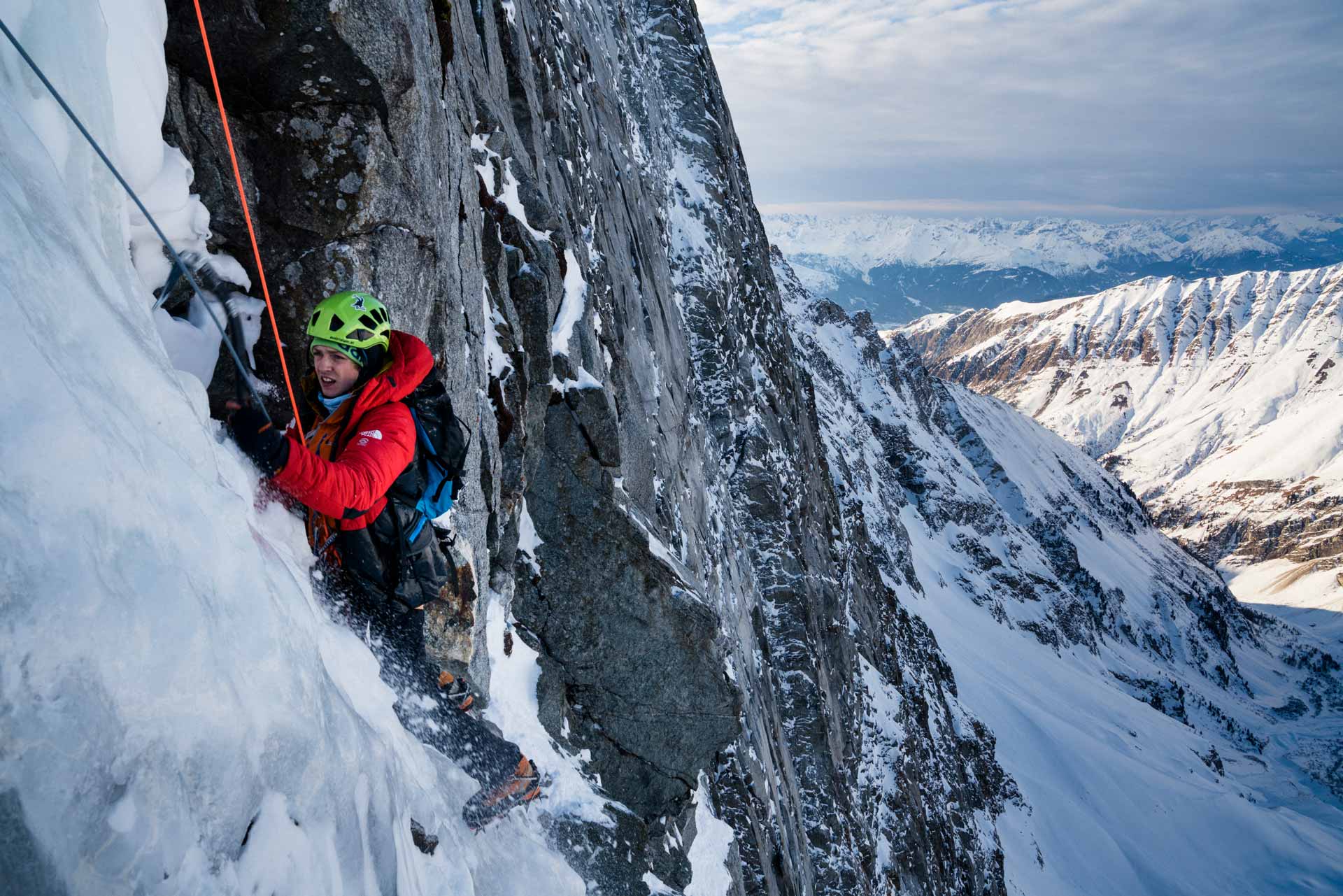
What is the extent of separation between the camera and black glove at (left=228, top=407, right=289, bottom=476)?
3.99 meters

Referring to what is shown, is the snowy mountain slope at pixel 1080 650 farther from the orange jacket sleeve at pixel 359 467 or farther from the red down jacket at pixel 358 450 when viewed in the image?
the orange jacket sleeve at pixel 359 467

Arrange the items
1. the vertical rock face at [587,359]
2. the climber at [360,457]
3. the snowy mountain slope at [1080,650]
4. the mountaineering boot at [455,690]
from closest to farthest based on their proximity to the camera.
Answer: the climber at [360,457], the vertical rock face at [587,359], the mountaineering boot at [455,690], the snowy mountain slope at [1080,650]

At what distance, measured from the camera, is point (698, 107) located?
91.5ft

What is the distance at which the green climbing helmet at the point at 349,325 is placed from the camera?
4.39 metres

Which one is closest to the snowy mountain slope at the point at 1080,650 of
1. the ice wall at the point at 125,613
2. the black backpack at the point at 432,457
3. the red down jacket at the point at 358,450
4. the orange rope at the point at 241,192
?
the black backpack at the point at 432,457

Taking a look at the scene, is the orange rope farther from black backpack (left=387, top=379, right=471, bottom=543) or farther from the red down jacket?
black backpack (left=387, top=379, right=471, bottom=543)

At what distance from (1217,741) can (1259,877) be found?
165 feet

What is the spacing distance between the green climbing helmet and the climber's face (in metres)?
0.04

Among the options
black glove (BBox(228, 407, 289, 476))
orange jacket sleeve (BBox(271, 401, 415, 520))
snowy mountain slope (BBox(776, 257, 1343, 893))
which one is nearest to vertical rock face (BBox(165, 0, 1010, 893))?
black glove (BBox(228, 407, 289, 476))

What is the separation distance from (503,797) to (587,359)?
6109 millimetres

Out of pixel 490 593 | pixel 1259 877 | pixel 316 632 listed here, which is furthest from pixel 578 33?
pixel 1259 877

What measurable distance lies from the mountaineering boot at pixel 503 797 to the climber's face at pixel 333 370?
401cm

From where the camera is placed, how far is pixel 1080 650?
9169cm

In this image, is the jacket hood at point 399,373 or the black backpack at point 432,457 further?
the black backpack at point 432,457
